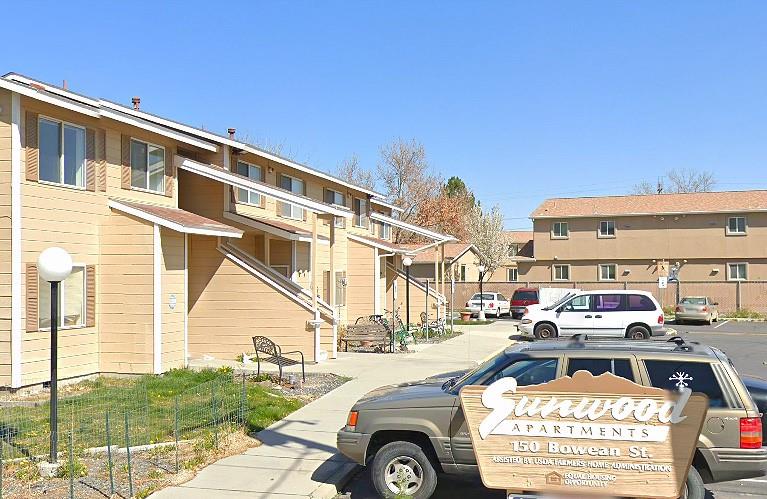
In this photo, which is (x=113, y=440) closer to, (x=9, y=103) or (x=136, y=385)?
(x=136, y=385)

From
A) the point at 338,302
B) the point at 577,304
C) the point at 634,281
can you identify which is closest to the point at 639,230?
the point at 634,281

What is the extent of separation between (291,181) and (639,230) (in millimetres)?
27683

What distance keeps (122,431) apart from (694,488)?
290 inches

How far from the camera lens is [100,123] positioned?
15.0 metres

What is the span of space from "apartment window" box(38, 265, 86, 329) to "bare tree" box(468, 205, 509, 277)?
4721 cm

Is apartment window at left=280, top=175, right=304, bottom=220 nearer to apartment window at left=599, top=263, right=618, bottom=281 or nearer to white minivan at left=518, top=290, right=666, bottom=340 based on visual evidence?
white minivan at left=518, top=290, right=666, bottom=340

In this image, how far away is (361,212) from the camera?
98.9 ft

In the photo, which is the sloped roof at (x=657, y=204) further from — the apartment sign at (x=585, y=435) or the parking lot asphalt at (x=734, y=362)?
the apartment sign at (x=585, y=435)

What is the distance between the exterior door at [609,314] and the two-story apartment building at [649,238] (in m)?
20.5

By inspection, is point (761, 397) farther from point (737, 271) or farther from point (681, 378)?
point (737, 271)

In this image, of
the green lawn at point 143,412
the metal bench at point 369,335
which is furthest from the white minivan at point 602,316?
the green lawn at point 143,412

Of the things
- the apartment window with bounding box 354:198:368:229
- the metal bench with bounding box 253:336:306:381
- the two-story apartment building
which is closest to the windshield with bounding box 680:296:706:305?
the two-story apartment building

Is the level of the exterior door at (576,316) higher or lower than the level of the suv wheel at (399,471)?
higher

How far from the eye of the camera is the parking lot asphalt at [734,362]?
7.98 m
